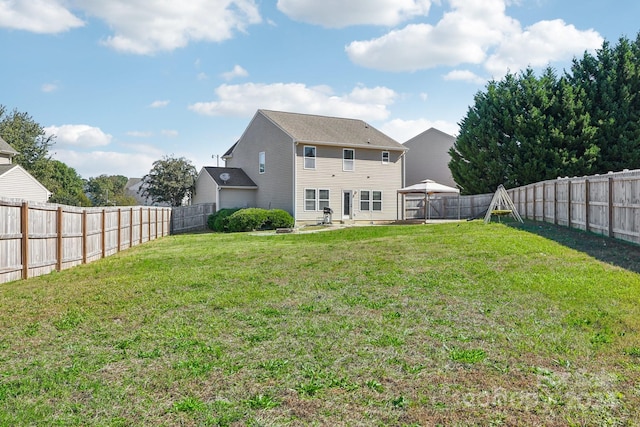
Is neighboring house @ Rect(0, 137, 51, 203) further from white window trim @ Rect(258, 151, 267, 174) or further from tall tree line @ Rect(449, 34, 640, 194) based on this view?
tall tree line @ Rect(449, 34, 640, 194)

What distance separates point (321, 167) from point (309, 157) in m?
0.94

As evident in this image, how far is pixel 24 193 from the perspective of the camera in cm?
2903

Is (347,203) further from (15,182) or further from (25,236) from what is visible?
(25,236)

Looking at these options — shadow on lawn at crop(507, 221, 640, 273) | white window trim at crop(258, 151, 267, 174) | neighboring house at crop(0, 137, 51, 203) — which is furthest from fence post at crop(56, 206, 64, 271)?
neighboring house at crop(0, 137, 51, 203)

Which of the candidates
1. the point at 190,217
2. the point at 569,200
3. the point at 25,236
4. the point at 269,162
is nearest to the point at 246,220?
the point at 190,217

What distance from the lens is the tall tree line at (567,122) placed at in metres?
26.6

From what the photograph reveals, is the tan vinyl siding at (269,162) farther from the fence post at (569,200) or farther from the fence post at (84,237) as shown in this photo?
the fence post at (84,237)

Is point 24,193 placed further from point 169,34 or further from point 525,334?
point 525,334

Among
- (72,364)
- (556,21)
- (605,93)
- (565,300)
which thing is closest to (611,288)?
(565,300)

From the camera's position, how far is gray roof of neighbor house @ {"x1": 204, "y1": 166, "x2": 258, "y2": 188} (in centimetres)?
2898

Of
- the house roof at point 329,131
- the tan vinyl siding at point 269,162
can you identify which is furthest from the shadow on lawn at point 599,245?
the tan vinyl siding at point 269,162

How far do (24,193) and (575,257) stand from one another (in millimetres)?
30399

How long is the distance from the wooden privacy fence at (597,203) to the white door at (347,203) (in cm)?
1176

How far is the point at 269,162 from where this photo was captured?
28.6 metres
